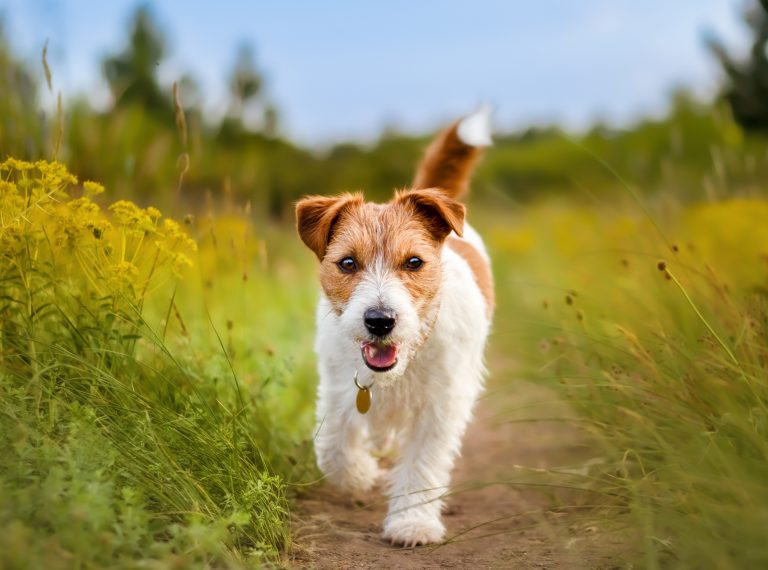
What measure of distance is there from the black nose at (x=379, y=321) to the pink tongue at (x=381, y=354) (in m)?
0.14

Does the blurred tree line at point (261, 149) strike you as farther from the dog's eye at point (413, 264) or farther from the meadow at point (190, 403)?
the dog's eye at point (413, 264)

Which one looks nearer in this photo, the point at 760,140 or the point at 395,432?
the point at 395,432

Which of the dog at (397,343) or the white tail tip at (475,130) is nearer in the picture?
the dog at (397,343)

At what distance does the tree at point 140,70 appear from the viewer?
20.6ft

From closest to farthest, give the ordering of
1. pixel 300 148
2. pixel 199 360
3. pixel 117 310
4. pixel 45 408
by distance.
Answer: pixel 45 408 → pixel 117 310 → pixel 199 360 → pixel 300 148

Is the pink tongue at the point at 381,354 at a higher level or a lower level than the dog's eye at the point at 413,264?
lower

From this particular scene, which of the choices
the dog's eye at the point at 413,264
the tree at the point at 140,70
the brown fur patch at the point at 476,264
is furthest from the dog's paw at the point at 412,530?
the tree at the point at 140,70

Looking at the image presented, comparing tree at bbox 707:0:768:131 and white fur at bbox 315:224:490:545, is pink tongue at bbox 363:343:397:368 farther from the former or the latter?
tree at bbox 707:0:768:131

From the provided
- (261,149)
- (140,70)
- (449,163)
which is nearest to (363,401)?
(449,163)

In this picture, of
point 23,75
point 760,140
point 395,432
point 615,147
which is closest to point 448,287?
point 395,432

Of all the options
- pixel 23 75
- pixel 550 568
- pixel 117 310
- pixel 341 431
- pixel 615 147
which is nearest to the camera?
pixel 550 568

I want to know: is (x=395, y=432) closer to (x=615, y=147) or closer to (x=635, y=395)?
(x=635, y=395)

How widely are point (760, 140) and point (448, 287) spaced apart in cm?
2031

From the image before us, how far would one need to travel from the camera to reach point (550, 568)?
3.09 metres
